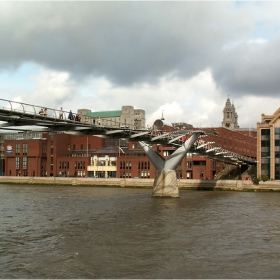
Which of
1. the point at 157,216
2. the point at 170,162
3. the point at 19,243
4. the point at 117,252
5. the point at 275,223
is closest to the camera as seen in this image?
the point at 117,252

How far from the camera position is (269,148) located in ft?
279

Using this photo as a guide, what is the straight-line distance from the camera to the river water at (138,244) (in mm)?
20281

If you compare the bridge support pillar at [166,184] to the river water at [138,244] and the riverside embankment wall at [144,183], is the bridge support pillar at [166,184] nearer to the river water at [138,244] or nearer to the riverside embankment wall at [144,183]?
the river water at [138,244]

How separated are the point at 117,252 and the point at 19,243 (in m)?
6.04

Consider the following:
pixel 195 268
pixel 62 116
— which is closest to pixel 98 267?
pixel 195 268

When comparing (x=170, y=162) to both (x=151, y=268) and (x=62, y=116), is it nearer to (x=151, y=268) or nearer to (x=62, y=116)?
(x=62, y=116)

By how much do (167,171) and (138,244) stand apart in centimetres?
3400

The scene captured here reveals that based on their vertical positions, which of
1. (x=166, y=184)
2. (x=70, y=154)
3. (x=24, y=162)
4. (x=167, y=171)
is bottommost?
(x=166, y=184)

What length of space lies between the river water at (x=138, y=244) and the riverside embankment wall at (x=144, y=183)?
118 ft

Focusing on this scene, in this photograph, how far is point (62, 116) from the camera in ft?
129

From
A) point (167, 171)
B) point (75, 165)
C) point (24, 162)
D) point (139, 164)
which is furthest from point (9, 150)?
point (167, 171)

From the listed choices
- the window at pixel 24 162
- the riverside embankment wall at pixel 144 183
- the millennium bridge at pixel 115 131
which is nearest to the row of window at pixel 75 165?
the window at pixel 24 162

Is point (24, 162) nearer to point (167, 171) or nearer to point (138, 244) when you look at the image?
point (167, 171)

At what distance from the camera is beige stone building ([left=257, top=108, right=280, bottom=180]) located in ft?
275
